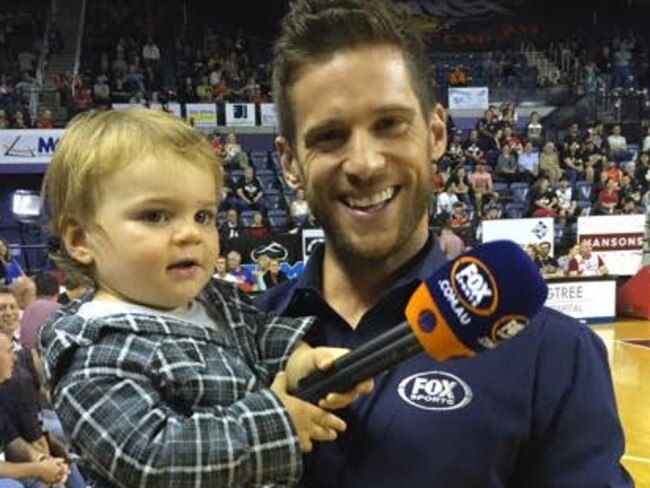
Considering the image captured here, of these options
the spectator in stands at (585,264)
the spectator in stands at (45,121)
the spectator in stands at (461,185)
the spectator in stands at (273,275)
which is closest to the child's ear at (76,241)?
the spectator in stands at (273,275)

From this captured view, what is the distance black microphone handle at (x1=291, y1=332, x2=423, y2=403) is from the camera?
1.05 metres

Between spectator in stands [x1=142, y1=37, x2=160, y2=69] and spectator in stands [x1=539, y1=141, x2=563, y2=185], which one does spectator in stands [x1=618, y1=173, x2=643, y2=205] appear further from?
spectator in stands [x1=142, y1=37, x2=160, y2=69]

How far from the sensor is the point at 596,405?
1.31m

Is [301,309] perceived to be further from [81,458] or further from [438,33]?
[438,33]

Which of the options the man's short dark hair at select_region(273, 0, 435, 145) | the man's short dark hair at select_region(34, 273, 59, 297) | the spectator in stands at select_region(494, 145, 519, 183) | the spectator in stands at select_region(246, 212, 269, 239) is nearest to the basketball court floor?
the man's short dark hair at select_region(34, 273, 59, 297)

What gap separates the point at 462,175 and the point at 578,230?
6.57 ft

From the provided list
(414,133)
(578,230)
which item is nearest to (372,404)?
(414,133)

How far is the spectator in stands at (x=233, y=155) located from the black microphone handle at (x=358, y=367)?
39.6 ft

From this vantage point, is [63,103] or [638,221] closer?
[638,221]

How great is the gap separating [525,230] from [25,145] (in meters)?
6.94

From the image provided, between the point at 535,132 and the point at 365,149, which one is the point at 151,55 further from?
the point at 365,149

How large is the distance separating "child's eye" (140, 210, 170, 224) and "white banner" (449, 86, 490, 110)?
14.4m

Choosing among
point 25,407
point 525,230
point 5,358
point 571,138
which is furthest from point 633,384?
point 571,138

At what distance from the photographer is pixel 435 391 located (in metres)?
1.34
